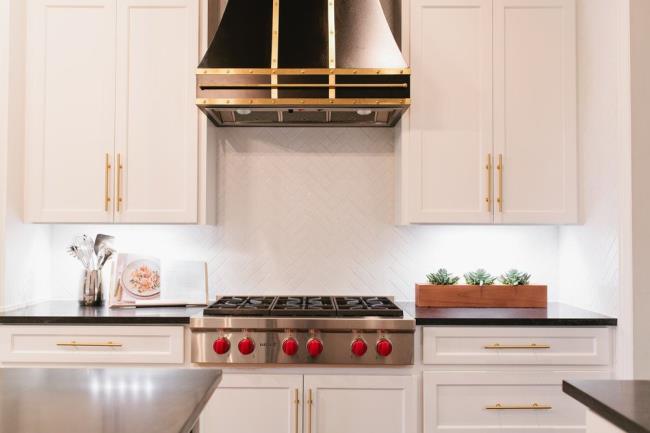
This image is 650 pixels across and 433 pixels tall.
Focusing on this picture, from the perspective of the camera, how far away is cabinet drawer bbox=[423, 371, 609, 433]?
2.12 metres

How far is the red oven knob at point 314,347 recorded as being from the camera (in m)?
2.06

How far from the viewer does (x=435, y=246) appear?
2.78 m

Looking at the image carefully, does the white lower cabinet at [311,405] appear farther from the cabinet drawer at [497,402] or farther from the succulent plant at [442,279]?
the succulent plant at [442,279]

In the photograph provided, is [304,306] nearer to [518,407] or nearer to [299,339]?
[299,339]

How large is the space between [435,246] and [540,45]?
3.60 feet

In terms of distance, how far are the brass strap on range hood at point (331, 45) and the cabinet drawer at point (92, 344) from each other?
1193mm

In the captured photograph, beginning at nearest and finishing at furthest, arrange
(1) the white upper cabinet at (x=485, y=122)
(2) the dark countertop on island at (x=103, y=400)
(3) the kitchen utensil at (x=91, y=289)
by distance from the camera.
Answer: (2) the dark countertop on island at (x=103, y=400) < (1) the white upper cabinet at (x=485, y=122) < (3) the kitchen utensil at (x=91, y=289)

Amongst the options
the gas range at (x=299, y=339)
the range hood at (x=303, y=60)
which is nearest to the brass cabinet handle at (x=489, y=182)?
the range hood at (x=303, y=60)

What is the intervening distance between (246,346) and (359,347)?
0.45 meters

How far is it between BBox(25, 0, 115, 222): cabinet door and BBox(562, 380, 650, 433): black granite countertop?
2073mm

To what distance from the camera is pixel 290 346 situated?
2074 millimetres

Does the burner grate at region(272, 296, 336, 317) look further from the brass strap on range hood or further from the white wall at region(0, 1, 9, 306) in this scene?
the white wall at region(0, 1, 9, 306)

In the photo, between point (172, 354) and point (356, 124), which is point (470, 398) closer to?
point (172, 354)

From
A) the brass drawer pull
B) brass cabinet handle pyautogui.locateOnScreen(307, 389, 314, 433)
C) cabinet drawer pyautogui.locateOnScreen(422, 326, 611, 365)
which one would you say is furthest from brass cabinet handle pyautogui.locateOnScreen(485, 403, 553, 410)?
the brass drawer pull
